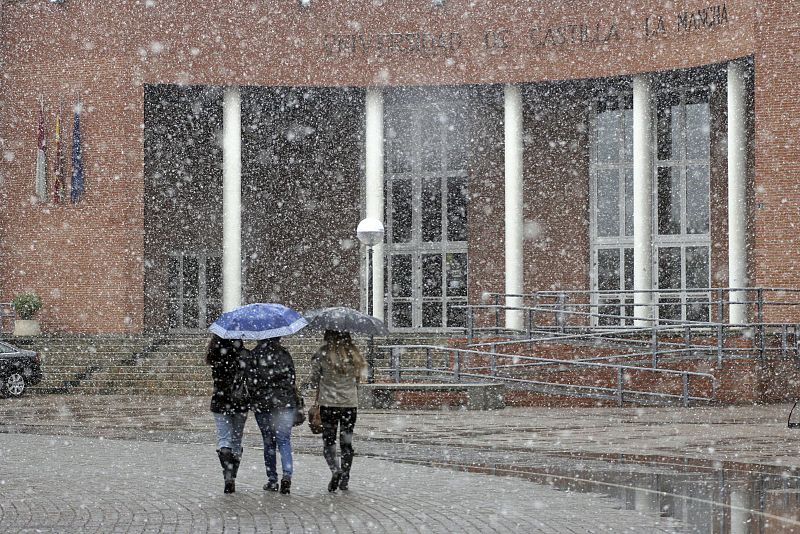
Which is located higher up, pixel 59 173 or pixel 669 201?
pixel 59 173

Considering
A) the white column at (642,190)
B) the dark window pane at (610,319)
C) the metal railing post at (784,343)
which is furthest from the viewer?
the dark window pane at (610,319)

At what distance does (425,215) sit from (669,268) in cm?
730

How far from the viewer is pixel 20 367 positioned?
93.1 ft

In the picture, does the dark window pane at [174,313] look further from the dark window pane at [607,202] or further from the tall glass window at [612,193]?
the dark window pane at [607,202]

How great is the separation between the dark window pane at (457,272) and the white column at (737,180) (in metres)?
8.86

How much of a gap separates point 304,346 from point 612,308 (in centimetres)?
879

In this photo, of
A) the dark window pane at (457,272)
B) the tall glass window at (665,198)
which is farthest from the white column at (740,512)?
the dark window pane at (457,272)

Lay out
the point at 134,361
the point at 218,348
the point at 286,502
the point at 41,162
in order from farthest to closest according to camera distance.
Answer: the point at 41,162
the point at 134,361
the point at 218,348
the point at 286,502

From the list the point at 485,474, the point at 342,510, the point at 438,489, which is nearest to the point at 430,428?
the point at 485,474

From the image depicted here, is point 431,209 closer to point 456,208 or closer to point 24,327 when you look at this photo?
point 456,208

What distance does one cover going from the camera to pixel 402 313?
38250mm

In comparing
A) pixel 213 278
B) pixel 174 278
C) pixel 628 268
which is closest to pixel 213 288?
pixel 213 278

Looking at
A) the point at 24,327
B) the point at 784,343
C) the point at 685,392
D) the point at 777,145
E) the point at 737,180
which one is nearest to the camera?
the point at 685,392

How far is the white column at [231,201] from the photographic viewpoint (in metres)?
33.9
